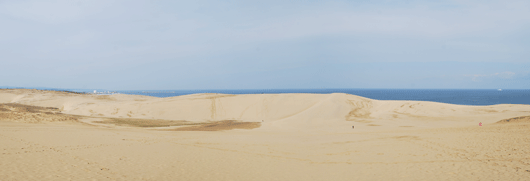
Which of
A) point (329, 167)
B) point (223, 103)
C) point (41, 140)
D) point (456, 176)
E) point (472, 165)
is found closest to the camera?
point (456, 176)

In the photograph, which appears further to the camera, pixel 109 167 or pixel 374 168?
pixel 374 168

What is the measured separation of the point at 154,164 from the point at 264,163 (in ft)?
11.9

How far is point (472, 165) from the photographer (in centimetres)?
843

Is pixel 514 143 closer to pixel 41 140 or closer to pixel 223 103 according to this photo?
pixel 41 140

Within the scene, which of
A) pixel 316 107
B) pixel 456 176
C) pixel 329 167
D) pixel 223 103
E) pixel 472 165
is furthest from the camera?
pixel 223 103

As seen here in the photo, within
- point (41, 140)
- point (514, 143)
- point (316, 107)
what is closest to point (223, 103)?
point (316, 107)

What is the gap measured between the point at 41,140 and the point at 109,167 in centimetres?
585

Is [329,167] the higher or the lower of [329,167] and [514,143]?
the lower

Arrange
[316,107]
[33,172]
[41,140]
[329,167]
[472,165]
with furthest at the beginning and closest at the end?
[316,107] < [41,140] < [329,167] < [472,165] < [33,172]

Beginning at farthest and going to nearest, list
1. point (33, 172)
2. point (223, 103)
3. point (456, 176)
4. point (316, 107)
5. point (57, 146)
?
point (223, 103)
point (316, 107)
point (57, 146)
point (456, 176)
point (33, 172)

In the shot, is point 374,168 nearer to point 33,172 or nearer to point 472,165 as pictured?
point 472,165

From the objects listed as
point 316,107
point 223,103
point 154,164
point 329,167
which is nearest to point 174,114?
point 223,103

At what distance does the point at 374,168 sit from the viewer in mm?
8836

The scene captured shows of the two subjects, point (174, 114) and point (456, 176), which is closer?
→ point (456, 176)
